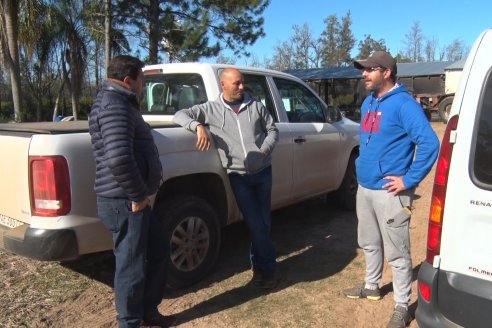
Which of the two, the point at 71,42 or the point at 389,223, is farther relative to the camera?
the point at 71,42

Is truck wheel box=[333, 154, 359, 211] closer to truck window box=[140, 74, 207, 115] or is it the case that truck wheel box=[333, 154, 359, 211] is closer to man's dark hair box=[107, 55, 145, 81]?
truck window box=[140, 74, 207, 115]

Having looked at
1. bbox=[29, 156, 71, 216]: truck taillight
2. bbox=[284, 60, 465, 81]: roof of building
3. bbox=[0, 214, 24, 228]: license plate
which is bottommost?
bbox=[0, 214, 24, 228]: license plate

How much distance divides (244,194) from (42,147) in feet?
5.20

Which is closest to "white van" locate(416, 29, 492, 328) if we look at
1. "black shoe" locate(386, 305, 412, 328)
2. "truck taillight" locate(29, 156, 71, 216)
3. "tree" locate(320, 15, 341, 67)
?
"black shoe" locate(386, 305, 412, 328)

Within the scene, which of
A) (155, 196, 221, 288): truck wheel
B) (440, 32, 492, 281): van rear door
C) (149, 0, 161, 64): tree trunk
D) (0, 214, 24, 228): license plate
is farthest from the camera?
(149, 0, 161, 64): tree trunk

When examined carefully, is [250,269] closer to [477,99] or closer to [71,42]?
[477,99]

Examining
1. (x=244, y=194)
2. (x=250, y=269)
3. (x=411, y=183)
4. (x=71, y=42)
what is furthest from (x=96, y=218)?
(x=71, y=42)

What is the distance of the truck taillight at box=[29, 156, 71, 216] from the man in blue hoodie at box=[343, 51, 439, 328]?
2.01m

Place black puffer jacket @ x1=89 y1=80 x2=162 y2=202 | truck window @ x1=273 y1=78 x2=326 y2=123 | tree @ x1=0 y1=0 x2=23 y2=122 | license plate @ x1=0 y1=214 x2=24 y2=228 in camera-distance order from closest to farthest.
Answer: black puffer jacket @ x1=89 y1=80 x2=162 y2=202, license plate @ x1=0 y1=214 x2=24 y2=228, truck window @ x1=273 y1=78 x2=326 y2=123, tree @ x1=0 y1=0 x2=23 y2=122

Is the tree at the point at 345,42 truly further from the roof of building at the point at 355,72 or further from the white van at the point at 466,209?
the white van at the point at 466,209

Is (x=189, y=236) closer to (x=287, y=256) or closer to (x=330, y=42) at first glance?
(x=287, y=256)

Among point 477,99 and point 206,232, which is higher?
point 477,99

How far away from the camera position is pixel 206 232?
4152mm

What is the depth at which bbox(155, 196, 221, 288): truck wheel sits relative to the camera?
3842 mm
